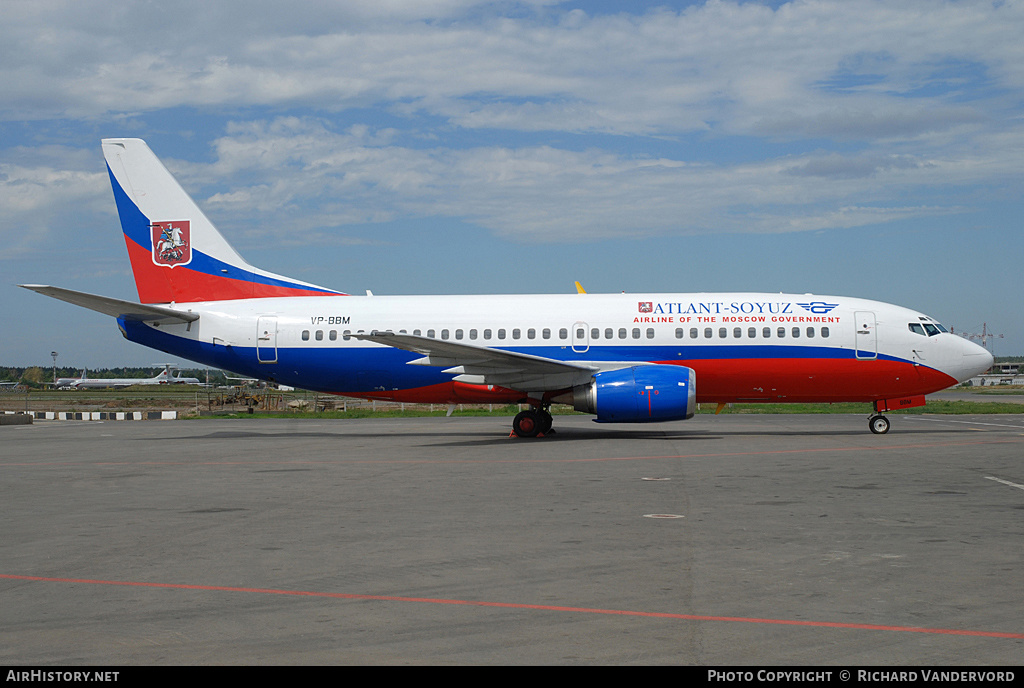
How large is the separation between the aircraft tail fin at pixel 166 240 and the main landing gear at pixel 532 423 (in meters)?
7.74

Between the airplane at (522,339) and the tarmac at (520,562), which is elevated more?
the airplane at (522,339)

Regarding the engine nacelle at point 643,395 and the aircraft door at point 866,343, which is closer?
the engine nacelle at point 643,395

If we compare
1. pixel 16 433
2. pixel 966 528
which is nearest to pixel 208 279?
pixel 16 433

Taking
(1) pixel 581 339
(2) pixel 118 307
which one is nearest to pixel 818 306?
(1) pixel 581 339

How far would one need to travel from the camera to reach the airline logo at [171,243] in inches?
1048

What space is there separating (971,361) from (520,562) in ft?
67.3

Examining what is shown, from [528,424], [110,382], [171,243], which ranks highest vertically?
[171,243]

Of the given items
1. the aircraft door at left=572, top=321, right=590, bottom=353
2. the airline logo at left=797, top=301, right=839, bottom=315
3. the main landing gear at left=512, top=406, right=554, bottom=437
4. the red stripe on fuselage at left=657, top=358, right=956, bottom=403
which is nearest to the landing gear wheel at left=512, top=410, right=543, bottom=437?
the main landing gear at left=512, top=406, right=554, bottom=437

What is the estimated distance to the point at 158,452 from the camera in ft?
67.6

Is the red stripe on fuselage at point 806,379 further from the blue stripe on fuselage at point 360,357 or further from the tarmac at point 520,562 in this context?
the tarmac at point 520,562

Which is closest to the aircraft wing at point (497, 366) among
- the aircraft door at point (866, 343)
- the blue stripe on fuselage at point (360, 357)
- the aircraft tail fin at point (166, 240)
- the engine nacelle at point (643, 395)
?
the blue stripe on fuselage at point (360, 357)

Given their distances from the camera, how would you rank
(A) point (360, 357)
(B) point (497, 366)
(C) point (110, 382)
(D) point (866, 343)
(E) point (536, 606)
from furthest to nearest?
1. (C) point (110, 382)
2. (A) point (360, 357)
3. (D) point (866, 343)
4. (B) point (497, 366)
5. (E) point (536, 606)

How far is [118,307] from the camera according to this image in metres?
24.3

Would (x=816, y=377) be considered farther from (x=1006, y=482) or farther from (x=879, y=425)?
(x=1006, y=482)
